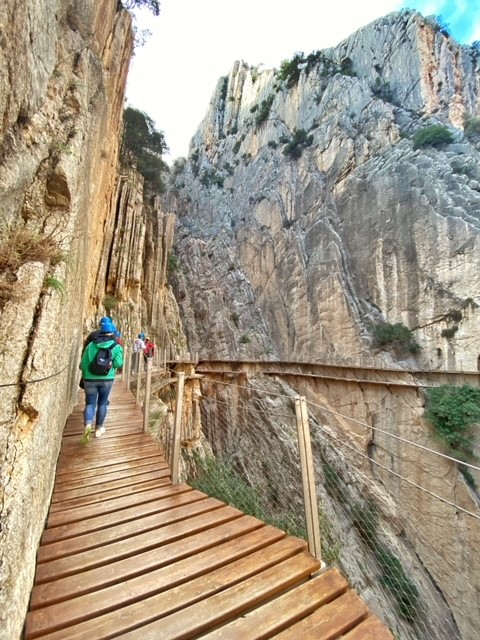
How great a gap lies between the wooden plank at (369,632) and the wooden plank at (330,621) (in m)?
0.03

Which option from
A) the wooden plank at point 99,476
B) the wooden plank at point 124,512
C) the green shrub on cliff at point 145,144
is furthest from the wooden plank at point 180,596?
the green shrub on cliff at point 145,144

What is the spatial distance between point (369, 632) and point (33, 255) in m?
3.26

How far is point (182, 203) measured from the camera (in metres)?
33.6

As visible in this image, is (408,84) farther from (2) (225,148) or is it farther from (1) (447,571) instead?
(1) (447,571)

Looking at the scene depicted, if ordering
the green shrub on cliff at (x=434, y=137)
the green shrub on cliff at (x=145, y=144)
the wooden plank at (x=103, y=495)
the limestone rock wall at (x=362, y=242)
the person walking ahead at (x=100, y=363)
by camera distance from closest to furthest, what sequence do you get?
the wooden plank at (x=103, y=495) < the person walking ahead at (x=100, y=363) < the limestone rock wall at (x=362, y=242) < the green shrub on cliff at (x=434, y=137) < the green shrub on cliff at (x=145, y=144)

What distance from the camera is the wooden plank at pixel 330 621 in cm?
147

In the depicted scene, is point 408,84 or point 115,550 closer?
point 115,550

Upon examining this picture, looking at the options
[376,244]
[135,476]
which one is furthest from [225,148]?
[135,476]

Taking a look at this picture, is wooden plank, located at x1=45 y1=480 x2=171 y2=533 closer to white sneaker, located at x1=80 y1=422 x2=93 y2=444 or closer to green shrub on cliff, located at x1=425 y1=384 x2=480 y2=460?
white sneaker, located at x1=80 y1=422 x2=93 y2=444

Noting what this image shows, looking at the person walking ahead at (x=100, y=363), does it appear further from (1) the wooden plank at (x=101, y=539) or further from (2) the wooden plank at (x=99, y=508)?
(1) the wooden plank at (x=101, y=539)

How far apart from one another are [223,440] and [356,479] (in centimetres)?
688

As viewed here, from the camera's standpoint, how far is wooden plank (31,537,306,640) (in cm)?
146

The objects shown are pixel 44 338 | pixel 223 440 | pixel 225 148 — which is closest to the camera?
pixel 44 338

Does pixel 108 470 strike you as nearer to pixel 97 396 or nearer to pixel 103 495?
pixel 103 495
